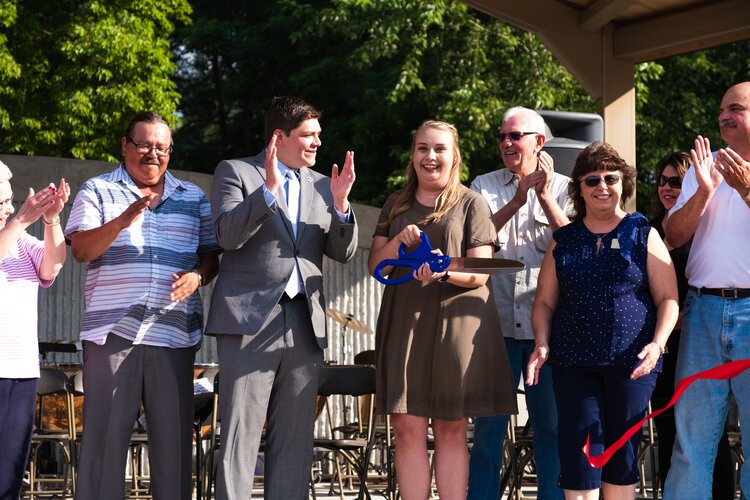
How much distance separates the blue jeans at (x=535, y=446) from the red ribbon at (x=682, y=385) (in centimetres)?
67

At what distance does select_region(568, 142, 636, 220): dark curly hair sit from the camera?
14.3 feet

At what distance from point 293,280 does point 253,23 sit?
1735 cm

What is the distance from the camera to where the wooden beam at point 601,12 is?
6.62m

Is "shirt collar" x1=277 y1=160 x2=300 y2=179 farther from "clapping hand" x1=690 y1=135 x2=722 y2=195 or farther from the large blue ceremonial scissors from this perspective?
"clapping hand" x1=690 y1=135 x2=722 y2=195

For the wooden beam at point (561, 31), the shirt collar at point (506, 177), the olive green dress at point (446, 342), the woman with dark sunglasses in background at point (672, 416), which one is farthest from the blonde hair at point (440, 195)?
the wooden beam at point (561, 31)

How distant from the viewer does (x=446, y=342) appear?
4340mm

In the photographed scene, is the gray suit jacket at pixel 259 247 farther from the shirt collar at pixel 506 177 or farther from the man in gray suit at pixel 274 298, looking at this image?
the shirt collar at pixel 506 177

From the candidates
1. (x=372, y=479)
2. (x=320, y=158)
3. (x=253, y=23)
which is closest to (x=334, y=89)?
(x=320, y=158)

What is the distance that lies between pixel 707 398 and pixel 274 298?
166 cm

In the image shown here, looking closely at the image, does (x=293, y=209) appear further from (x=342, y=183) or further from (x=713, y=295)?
(x=713, y=295)

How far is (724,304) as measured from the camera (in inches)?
164

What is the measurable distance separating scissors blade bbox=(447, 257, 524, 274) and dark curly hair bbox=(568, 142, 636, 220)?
0.45m

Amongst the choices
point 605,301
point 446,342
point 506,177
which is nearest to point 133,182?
point 446,342

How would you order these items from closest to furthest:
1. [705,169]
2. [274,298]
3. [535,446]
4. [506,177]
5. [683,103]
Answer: [705,169], [274,298], [535,446], [506,177], [683,103]
